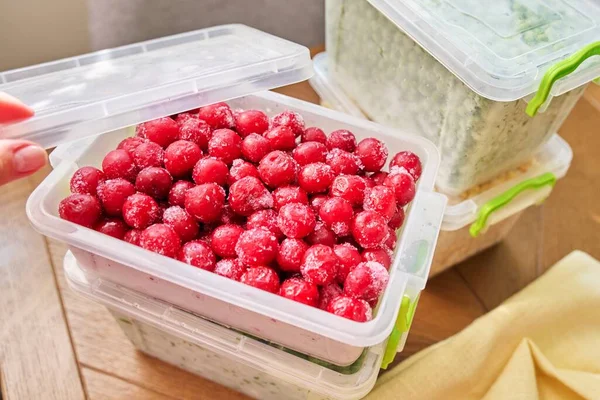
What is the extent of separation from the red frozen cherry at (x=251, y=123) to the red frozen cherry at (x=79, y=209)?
183 mm

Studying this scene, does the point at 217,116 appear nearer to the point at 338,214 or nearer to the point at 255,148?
the point at 255,148

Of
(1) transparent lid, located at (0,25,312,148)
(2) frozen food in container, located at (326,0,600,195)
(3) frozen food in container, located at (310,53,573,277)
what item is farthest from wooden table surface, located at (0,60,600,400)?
(1) transparent lid, located at (0,25,312,148)

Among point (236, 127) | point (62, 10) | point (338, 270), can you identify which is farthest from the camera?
point (62, 10)

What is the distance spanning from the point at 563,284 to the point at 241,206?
460mm

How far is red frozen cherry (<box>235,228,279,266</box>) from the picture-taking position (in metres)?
0.53

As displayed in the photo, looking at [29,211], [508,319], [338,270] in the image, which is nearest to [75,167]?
[29,211]

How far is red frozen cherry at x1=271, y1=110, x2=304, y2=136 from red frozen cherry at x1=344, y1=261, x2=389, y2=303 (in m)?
0.20

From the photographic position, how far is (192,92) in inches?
22.7

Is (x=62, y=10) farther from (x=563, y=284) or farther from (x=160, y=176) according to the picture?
(x=563, y=284)

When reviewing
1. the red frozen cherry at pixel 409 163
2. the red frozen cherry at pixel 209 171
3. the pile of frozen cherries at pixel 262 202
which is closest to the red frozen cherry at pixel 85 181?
the pile of frozen cherries at pixel 262 202

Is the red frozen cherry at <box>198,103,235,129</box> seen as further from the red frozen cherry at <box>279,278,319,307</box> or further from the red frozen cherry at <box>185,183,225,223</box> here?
the red frozen cherry at <box>279,278,319,307</box>

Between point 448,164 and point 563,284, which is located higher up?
point 448,164

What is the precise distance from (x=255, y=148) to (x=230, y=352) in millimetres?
214

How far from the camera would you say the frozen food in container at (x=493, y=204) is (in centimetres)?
75
